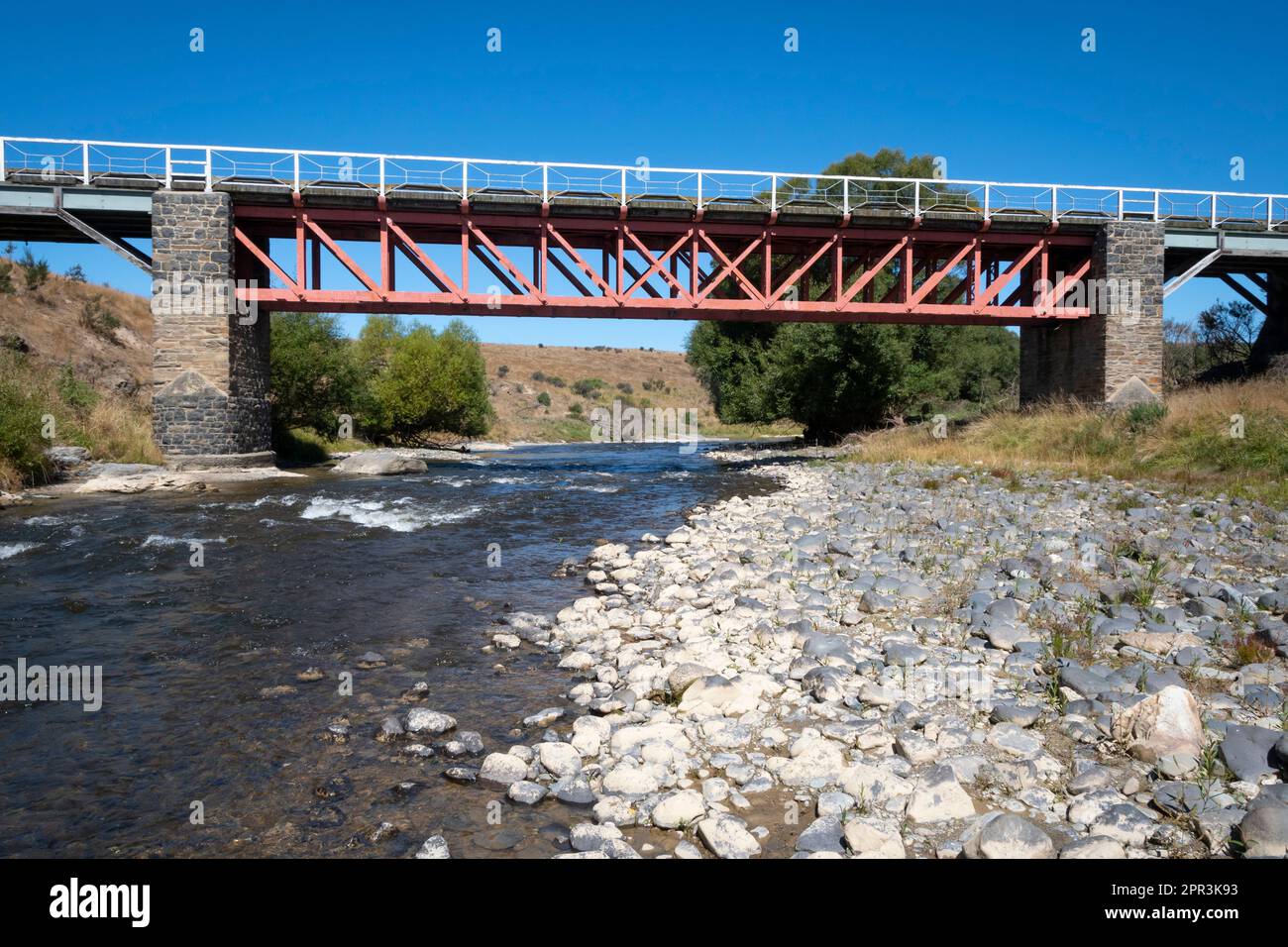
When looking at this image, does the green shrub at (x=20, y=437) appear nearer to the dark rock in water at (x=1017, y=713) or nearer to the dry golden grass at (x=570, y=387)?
the dark rock in water at (x=1017, y=713)

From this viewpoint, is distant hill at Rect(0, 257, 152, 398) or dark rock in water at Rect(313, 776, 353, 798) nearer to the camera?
dark rock in water at Rect(313, 776, 353, 798)

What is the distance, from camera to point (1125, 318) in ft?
78.3

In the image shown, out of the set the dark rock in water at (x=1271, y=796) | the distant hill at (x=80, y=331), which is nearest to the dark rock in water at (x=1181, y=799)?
the dark rock in water at (x=1271, y=796)

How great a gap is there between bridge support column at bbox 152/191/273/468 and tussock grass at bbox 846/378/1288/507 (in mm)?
19553

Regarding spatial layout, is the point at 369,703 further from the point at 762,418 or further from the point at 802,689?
the point at 762,418

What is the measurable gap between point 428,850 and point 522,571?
6.47 m

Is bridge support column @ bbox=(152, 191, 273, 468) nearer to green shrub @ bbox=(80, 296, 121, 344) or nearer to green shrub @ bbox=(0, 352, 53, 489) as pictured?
green shrub @ bbox=(0, 352, 53, 489)

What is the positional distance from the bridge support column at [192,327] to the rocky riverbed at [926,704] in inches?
680

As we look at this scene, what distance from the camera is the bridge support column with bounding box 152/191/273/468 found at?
20.5 metres

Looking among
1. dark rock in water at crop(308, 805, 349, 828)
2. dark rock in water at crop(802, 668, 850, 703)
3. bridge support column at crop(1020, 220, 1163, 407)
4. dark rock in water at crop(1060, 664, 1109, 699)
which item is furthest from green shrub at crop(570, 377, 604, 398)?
dark rock in water at crop(308, 805, 349, 828)

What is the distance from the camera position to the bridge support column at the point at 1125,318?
78.2ft
